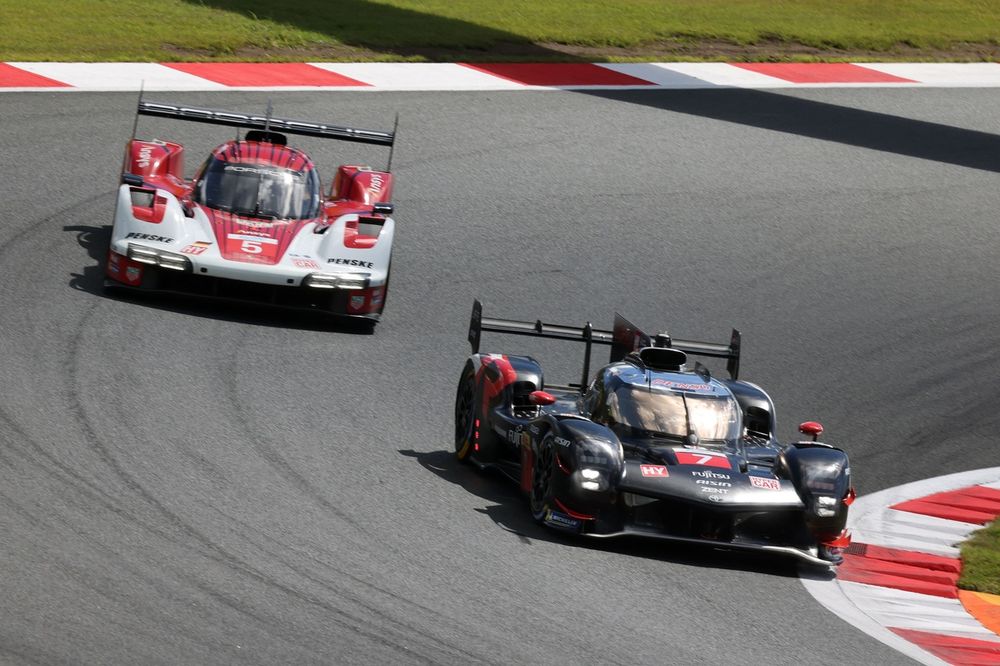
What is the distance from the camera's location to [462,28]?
25.0m

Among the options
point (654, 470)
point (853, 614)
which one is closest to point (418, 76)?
point (654, 470)

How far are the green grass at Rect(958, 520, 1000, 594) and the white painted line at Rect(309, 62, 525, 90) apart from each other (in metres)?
12.6

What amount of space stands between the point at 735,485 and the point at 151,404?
412 cm

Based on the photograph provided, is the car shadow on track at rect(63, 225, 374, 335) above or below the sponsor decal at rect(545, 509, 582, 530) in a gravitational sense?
above

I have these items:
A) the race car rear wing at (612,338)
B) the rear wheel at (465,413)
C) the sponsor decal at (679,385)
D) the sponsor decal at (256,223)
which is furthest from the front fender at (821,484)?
the sponsor decal at (256,223)

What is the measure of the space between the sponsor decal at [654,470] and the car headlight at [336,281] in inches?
188

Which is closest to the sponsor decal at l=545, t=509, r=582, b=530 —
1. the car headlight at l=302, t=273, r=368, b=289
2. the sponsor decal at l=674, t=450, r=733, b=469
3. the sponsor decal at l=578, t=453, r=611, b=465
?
the sponsor decal at l=578, t=453, r=611, b=465

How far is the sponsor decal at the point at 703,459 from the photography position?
957 centimetres

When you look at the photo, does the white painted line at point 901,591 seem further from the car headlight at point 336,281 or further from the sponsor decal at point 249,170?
the sponsor decal at point 249,170

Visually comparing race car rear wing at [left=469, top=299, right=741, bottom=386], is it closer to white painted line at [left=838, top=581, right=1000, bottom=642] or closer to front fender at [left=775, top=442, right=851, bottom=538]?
front fender at [left=775, top=442, right=851, bottom=538]

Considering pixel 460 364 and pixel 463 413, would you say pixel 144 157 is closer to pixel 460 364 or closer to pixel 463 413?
pixel 460 364

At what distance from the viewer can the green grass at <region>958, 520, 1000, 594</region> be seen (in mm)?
9773

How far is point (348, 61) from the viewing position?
22.7 metres

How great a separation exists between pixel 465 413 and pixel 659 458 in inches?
84.3
